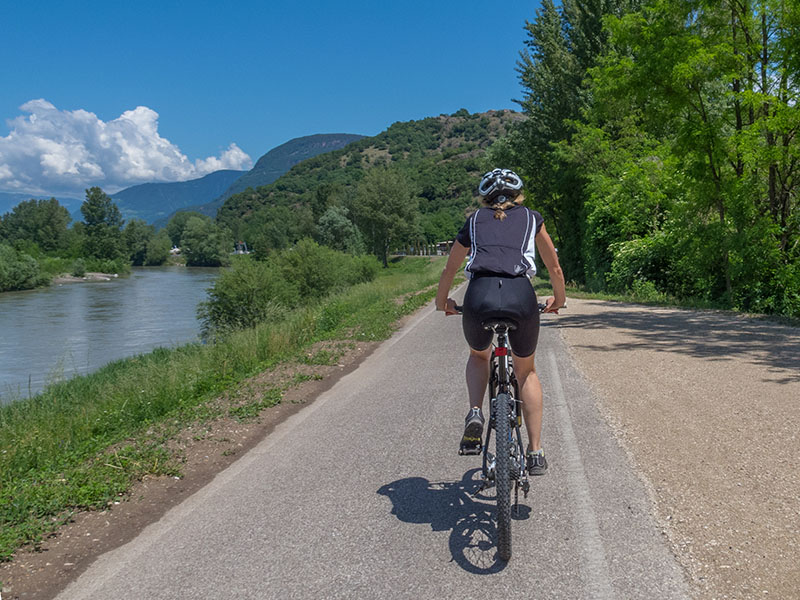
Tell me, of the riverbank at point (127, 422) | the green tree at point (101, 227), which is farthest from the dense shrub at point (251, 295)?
the green tree at point (101, 227)

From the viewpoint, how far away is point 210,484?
4941 millimetres

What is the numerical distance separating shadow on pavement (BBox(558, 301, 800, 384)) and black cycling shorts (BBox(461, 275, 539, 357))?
16.9 ft

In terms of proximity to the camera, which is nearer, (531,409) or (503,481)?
(503,481)

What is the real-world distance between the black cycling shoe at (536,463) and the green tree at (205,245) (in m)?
104

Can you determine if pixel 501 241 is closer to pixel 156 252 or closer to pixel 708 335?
pixel 708 335

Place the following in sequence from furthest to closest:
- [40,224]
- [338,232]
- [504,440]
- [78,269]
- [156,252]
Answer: [156,252] < [40,224] < [78,269] < [338,232] < [504,440]

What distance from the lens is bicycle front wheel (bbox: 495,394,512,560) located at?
3143 mm

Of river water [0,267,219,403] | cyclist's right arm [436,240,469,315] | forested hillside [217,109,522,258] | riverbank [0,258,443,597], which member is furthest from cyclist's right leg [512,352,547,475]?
forested hillside [217,109,522,258]

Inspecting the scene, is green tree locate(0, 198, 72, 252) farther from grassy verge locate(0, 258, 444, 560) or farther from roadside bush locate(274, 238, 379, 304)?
grassy verge locate(0, 258, 444, 560)

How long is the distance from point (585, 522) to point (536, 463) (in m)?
0.43

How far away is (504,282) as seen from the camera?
3488mm

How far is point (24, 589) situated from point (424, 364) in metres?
6.71

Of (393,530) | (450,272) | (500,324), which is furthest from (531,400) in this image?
(393,530)

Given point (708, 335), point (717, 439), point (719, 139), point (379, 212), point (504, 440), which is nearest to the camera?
point (504, 440)
